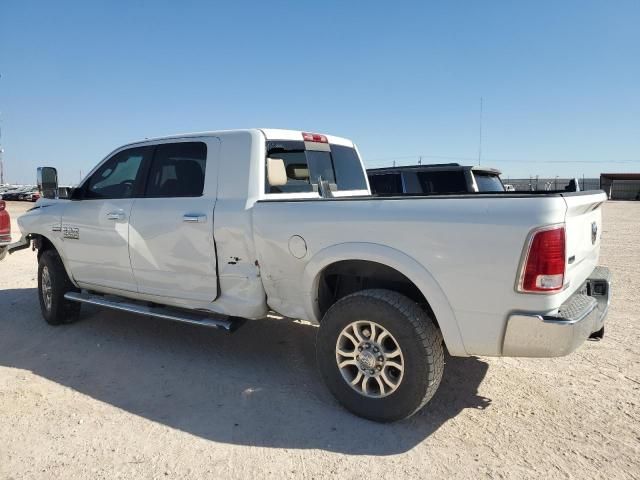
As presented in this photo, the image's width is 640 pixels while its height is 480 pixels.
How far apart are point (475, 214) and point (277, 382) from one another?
6.82ft

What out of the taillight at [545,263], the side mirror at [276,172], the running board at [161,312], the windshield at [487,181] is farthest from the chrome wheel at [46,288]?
the windshield at [487,181]

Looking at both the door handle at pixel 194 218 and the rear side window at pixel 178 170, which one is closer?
the door handle at pixel 194 218

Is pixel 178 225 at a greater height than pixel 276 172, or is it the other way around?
pixel 276 172

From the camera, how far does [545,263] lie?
2.52 meters

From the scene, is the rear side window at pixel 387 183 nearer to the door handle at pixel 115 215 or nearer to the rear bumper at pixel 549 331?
the door handle at pixel 115 215

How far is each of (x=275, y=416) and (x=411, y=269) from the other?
1.37 meters

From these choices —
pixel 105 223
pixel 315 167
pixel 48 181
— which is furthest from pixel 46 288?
pixel 315 167

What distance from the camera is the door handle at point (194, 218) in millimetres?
3812

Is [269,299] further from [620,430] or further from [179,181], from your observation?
[620,430]

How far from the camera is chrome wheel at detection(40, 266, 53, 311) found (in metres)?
5.30

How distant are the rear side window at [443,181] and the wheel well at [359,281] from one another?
4.72m

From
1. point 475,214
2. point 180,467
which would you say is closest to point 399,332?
point 475,214

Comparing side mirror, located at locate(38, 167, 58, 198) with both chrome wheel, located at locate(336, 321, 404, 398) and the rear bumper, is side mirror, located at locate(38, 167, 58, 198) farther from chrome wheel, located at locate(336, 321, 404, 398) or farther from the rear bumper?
the rear bumper

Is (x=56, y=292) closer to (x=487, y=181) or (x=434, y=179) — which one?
(x=434, y=179)
